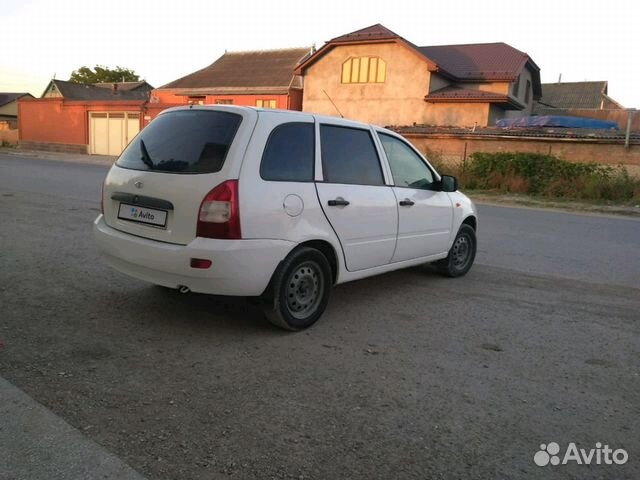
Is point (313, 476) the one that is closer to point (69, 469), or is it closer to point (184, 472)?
point (184, 472)

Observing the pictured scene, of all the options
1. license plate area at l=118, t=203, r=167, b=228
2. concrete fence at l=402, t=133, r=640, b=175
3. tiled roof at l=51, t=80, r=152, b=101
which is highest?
tiled roof at l=51, t=80, r=152, b=101

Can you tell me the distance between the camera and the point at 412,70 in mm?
31500

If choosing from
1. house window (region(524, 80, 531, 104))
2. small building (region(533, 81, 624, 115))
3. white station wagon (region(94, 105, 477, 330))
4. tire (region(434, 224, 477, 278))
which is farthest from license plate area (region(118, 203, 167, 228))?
small building (region(533, 81, 624, 115))

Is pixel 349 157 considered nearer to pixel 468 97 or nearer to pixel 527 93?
pixel 468 97

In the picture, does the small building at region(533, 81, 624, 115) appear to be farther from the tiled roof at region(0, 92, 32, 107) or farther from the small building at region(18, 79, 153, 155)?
the tiled roof at region(0, 92, 32, 107)

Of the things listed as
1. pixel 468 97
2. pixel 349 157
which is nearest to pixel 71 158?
pixel 468 97

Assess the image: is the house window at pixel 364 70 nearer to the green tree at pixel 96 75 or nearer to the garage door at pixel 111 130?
the garage door at pixel 111 130

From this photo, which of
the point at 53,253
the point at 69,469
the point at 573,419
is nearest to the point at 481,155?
the point at 53,253

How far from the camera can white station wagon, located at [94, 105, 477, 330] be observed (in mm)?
3908

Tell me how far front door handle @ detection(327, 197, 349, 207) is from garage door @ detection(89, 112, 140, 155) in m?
33.9

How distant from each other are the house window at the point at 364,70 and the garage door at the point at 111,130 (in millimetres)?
13646

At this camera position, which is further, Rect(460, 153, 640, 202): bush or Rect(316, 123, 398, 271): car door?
Rect(460, 153, 640, 202): bush

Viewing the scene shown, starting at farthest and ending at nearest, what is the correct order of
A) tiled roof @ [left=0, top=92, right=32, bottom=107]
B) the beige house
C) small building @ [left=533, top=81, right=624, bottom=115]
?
1. tiled roof @ [left=0, top=92, right=32, bottom=107]
2. small building @ [left=533, top=81, right=624, bottom=115]
3. the beige house

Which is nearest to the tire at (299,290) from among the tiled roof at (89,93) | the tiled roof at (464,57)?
the tiled roof at (464,57)
